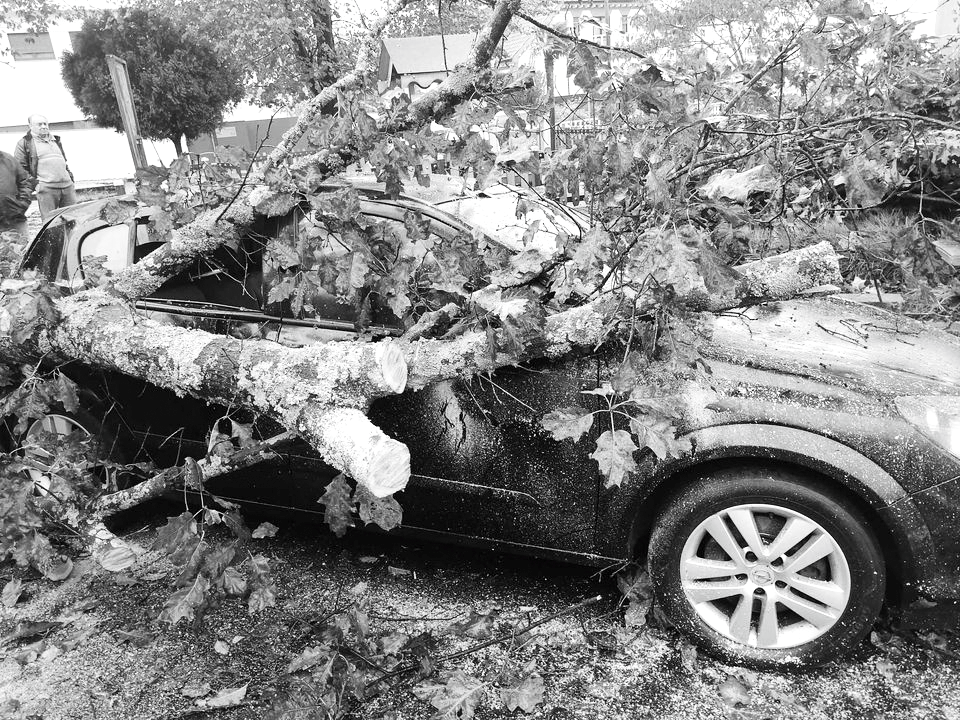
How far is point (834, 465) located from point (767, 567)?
1.41 ft

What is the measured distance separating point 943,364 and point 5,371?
3861mm

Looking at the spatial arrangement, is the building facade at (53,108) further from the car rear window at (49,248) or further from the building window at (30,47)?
the car rear window at (49,248)

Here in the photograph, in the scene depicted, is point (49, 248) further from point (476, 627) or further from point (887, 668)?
point (887, 668)

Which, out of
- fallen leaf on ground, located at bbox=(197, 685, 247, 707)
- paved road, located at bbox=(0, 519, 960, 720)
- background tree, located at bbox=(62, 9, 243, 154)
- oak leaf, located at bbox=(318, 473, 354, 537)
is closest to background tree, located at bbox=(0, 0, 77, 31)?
background tree, located at bbox=(62, 9, 243, 154)

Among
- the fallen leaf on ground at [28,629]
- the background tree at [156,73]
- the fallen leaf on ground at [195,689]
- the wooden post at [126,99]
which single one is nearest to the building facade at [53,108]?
the background tree at [156,73]

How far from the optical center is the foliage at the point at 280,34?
590 cm

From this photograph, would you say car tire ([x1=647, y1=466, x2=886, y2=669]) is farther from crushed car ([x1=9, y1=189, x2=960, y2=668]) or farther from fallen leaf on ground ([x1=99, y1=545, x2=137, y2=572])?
fallen leaf on ground ([x1=99, y1=545, x2=137, y2=572])

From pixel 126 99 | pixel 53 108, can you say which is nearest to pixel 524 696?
pixel 126 99

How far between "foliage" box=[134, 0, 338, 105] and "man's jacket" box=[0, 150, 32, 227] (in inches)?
120

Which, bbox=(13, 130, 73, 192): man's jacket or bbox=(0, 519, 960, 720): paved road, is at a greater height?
bbox=(13, 130, 73, 192): man's jacket

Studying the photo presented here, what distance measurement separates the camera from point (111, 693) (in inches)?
91.0

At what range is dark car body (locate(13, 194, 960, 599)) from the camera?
6.95ft

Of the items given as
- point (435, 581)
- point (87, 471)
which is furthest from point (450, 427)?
point (87, 471)

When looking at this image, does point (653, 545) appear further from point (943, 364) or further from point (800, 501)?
point (943, 364)
